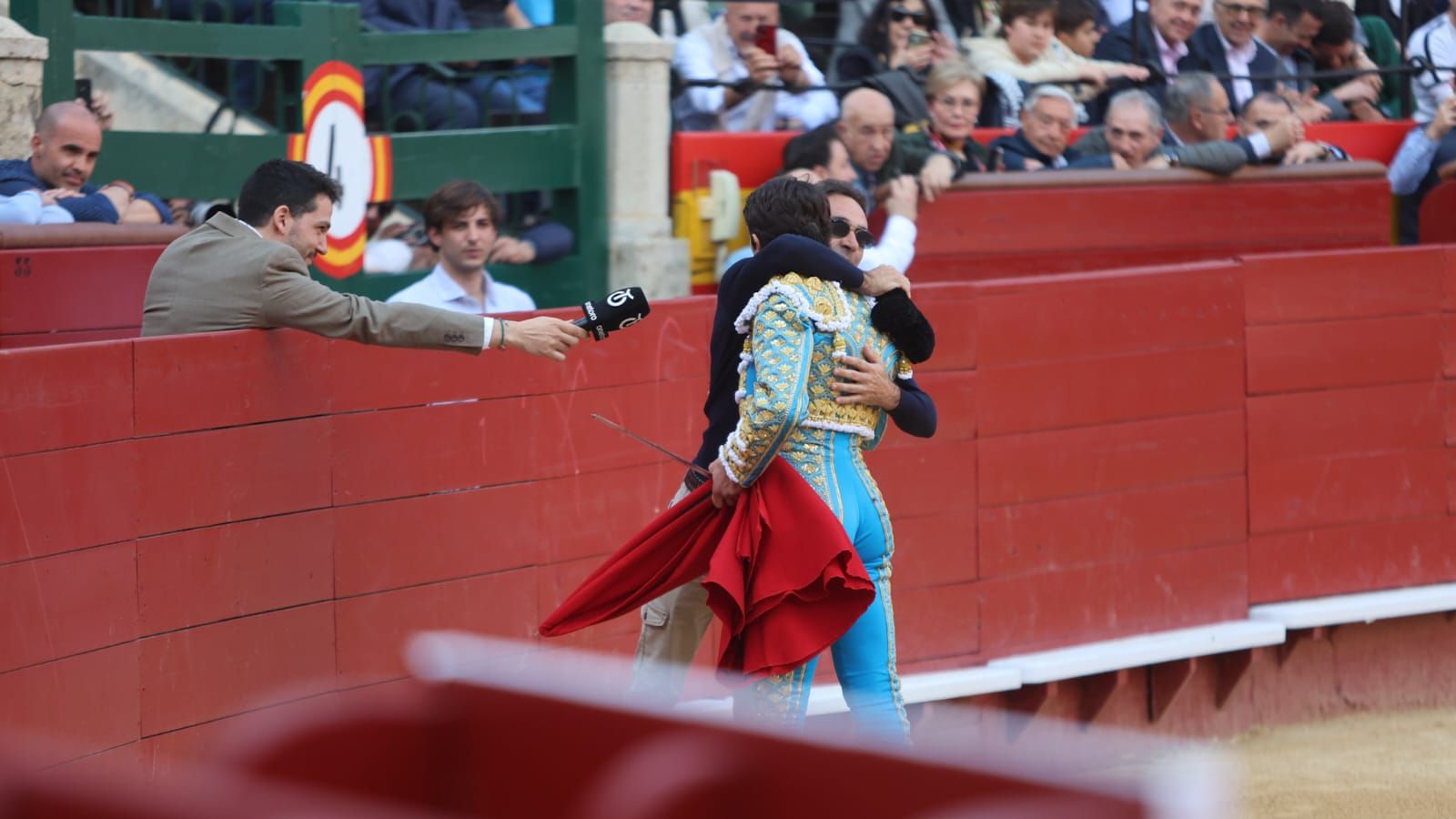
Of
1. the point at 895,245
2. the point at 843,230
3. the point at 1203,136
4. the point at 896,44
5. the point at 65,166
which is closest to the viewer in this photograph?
the point at 843,230

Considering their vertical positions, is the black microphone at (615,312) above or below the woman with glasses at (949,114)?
below

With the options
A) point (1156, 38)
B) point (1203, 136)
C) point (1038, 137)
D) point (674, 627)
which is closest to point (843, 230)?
point (674, 627)

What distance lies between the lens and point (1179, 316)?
6543 mm

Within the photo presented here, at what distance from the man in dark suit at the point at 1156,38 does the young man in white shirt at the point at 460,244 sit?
11.6ft

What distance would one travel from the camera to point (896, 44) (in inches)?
320

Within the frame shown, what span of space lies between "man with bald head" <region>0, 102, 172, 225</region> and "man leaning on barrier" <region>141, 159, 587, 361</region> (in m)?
0.97

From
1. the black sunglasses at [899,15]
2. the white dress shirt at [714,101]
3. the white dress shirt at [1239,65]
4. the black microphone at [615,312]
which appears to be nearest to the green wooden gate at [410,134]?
the white dress shirt at [714,101]

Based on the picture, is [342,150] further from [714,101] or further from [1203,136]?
[1203,136]

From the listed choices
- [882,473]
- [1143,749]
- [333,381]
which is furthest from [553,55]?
[1143,749]

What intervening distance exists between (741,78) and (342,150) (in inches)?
62.6

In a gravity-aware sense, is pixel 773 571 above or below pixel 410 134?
below

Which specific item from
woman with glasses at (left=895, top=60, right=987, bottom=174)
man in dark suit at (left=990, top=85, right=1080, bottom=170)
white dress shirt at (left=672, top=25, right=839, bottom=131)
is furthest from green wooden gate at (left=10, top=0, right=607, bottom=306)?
man in dark suit at (left=990, top=85, right=1080, bottom=170)

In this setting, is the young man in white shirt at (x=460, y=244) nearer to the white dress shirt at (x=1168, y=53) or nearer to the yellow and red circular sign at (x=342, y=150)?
the yellow and red circular sign at (x=342, y=150)

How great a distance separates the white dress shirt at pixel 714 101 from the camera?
285 inches
